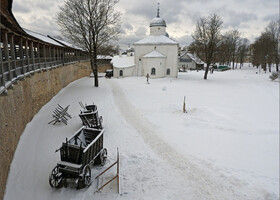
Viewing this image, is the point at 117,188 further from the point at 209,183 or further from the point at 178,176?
the point at 209,183

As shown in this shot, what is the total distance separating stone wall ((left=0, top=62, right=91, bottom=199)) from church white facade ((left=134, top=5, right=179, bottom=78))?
15540mm

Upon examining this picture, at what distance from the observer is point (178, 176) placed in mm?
6398

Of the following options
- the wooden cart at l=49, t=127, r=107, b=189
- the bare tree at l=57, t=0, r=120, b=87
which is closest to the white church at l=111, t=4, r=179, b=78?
the bare tree at l=57, t=0, r=120, b=87

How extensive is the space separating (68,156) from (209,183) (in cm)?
462

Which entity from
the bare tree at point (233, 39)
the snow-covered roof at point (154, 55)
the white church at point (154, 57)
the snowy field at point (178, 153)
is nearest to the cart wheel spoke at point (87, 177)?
the snowy field at point (178, 153)

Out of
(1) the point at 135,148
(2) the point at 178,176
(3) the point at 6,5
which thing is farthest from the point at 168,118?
(3) the point at 6,5

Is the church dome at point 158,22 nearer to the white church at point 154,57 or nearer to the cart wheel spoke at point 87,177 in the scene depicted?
the white church at point 154,57

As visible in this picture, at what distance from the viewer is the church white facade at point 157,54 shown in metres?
31.3

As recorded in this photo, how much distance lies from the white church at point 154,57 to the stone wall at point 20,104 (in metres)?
15.1

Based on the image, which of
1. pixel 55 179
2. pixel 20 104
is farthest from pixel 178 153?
pixel 20 104

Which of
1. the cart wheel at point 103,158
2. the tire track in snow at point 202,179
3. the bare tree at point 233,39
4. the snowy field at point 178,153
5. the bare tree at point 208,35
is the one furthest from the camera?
the bare tree at point 233,39

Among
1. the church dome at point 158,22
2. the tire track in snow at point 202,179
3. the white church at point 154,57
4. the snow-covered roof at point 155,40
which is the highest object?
the church dome at point 158,22

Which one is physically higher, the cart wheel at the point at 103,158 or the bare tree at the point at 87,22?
the bare tree at the point at 87,22

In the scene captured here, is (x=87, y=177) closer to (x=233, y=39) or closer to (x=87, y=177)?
(x=87, y=177)
